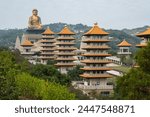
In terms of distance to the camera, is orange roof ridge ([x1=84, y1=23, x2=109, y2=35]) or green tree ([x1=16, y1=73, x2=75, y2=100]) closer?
green tree ([x1=16, y1=73, x2=75, y2=100])

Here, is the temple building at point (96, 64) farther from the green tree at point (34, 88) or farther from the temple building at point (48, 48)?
the temple building at point (48, 48)

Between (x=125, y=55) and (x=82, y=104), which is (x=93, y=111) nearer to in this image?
(x=82, y=104)

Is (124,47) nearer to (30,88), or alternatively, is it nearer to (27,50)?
(27,50)

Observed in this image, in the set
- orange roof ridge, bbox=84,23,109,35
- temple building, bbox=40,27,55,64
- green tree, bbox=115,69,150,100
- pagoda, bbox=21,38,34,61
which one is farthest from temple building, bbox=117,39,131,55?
green tree, bbox=115,69,150,100

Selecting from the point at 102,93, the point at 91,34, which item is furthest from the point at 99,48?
the point at 102,93

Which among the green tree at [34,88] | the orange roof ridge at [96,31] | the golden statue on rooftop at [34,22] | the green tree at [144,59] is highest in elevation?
the golden statue on rooftop at [34,22]

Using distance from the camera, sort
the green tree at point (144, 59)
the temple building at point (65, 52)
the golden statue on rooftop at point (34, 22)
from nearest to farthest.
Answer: the green tree at point (144, 59)
the temple building at point (65, 52)
the golden statue on rooftop at point (34, 22)

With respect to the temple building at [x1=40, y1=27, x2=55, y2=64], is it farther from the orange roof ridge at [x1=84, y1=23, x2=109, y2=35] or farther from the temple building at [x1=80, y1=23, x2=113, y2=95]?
the temple building at [x1=80, y1=23, x2=113, y2=95]

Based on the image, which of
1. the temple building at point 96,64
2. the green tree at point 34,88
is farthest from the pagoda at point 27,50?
the green tree at point 34,88

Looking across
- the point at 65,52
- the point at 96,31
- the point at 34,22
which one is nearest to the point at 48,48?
the point at 65,52
